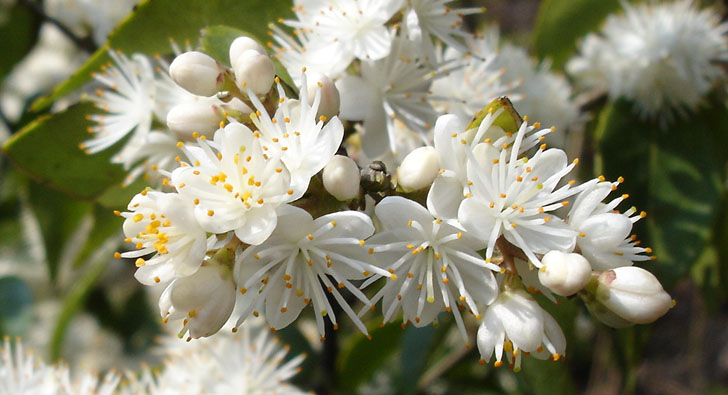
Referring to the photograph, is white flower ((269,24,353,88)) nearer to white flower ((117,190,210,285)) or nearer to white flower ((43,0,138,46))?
white flower ((117,190,210,285))

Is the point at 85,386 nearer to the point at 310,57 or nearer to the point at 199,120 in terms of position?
the point at 199,120

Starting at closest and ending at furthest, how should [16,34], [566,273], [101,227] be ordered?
1. [566,273]
2. [101,227]
3. [16,34]

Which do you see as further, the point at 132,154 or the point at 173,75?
the point at 132,154

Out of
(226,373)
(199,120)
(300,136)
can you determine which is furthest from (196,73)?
(226,373)

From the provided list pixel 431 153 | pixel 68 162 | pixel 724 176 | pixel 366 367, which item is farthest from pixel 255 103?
pixel 724 176

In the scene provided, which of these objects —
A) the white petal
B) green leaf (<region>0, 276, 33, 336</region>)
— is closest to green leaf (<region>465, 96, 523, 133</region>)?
the white petal

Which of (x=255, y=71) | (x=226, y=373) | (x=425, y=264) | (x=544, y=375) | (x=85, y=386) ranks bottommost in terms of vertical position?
(x=544, y=375)

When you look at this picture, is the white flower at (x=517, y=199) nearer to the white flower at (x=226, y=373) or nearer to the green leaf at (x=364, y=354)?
the white flower at (x=226, y=373)

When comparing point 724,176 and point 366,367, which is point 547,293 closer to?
point 366,367
